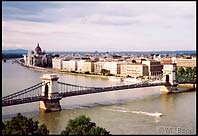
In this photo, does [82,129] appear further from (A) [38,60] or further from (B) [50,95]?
(A) [38,60]

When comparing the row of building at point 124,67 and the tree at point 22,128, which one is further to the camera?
the row of building at point 124,67

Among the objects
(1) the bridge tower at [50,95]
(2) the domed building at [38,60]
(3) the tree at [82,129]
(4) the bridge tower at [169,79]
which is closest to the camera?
(3) the tree at [82,129]

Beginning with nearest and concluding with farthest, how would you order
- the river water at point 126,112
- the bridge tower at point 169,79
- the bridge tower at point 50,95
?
the river water at point 126,112
the bridge tower at point 50,95
the bridge tower at point 169,79

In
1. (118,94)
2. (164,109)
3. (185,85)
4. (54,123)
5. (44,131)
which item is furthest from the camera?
(185,85)

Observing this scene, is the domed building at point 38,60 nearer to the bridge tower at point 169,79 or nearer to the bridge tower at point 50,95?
the bridge tower at point 169,79

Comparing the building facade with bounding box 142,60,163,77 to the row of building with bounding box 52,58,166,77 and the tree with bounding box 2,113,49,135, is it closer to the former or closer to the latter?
the row of building with bounding box 52,58,166,77

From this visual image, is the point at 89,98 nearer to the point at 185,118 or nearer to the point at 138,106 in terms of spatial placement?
the point at 138,106

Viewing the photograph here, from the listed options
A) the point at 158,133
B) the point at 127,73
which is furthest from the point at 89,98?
the point at 127,73

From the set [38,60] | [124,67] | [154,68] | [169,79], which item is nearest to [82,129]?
[169,79]

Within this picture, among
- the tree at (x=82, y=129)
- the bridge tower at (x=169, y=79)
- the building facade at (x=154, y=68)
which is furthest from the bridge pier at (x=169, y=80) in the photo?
the tree at (x=82, y=129)
